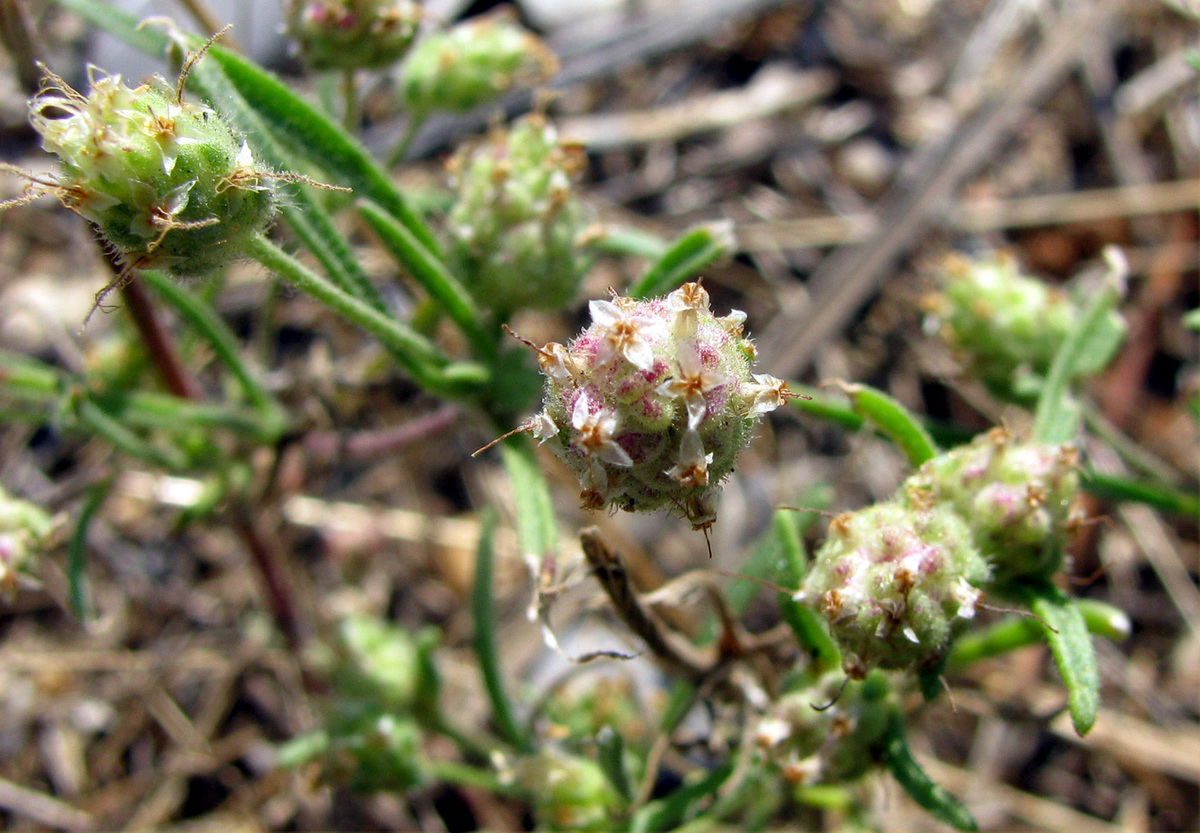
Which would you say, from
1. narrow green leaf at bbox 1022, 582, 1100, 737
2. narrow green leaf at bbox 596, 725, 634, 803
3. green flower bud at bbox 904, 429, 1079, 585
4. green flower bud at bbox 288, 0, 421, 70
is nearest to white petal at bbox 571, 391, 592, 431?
green flower bud at bbox 904, 429, 1079, 585

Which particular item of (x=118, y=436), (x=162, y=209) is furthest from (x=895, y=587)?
(x=118, y=436)

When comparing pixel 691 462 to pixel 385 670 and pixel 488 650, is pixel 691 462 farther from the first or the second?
pixel 385 670

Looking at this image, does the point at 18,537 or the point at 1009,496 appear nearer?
the point at 1009,496

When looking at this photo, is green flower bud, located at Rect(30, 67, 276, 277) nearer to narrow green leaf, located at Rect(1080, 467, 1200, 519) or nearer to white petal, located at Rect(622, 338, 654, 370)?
white petal, located at Rect(622, 338, 654, 370)

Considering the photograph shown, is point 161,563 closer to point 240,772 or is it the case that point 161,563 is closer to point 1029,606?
point 240,772

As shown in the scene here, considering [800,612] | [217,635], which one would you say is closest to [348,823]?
[217,635]
